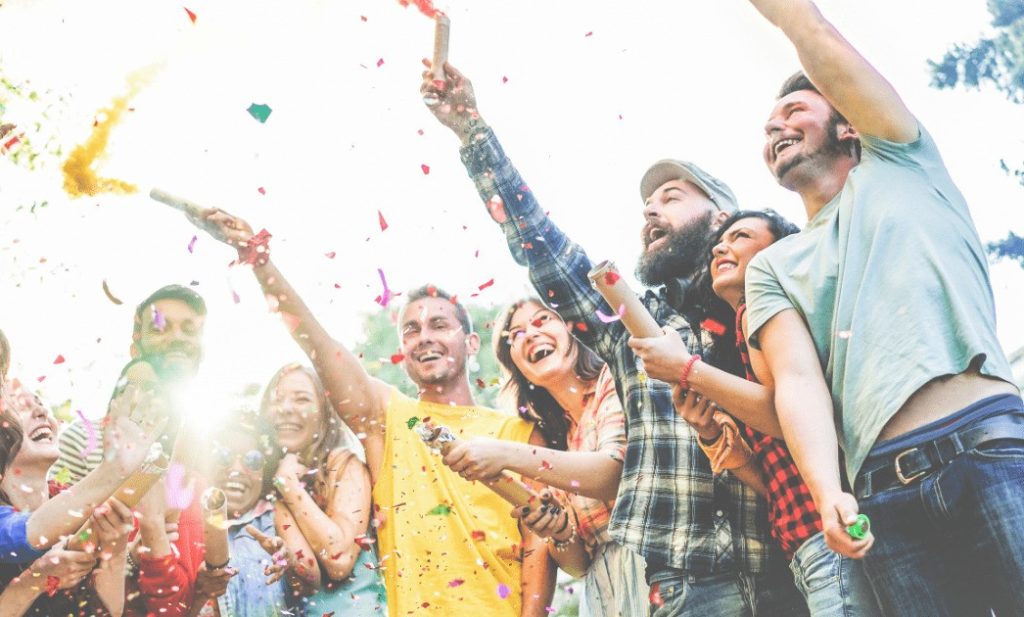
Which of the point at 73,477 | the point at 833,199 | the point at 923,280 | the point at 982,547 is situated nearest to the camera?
the point at 982,547

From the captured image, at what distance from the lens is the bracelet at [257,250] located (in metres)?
3.52

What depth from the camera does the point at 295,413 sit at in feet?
12.8

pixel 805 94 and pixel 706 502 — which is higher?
pixel 805 94

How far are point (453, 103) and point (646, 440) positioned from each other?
1315 millimetres

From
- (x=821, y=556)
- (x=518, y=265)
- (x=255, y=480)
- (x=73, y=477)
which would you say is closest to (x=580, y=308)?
(x=518, y=265)

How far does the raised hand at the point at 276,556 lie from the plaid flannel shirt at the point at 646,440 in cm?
127

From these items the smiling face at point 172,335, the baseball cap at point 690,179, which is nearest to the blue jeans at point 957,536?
the baseball cap at point 690,179

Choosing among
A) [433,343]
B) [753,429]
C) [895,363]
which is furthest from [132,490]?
[895,363]

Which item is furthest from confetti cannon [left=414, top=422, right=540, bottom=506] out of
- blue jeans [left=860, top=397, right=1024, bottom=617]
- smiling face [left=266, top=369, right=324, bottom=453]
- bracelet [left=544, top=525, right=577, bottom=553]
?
blue jeans [left=860, top=397, right=1024, bottom=617]

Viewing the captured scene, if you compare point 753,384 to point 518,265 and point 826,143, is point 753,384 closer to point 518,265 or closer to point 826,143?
point 826,143

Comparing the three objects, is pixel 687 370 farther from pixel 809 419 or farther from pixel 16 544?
pixel 16 544

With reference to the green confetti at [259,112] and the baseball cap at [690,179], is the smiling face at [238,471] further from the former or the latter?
the baseball cap at [690,179]

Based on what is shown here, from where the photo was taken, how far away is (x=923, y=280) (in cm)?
221

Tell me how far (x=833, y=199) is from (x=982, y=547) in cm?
102
